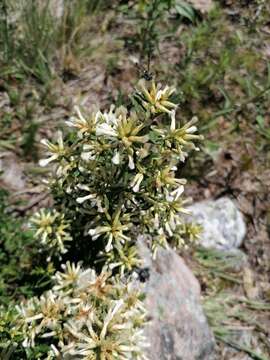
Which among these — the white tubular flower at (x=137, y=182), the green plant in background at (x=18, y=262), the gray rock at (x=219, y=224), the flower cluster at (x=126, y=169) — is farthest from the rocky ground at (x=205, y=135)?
the white tubular flower at (x=137, y=182)

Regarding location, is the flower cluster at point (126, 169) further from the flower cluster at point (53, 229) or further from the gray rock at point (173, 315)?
the gray rock at point (173, 315)

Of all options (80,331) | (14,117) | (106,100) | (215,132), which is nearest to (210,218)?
(215,132)

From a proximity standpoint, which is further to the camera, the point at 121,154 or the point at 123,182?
the point at 123,182

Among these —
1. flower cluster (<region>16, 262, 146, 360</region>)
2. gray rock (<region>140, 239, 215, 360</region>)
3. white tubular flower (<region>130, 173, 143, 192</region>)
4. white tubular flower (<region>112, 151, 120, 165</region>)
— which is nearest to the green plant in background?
flower cluster (<region>16, 262, 146, 360</region>)

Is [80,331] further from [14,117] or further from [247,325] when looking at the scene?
[14,117]

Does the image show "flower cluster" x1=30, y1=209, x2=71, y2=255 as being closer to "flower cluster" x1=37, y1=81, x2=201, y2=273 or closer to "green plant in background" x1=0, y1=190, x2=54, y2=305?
"flower cluster" x1=37, y1=81, x2=201, y2=273

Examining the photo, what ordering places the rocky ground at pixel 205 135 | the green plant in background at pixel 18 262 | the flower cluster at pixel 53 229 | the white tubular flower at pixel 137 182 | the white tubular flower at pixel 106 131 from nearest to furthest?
the white tubular flower at pixel 106 131 → the white tubular flower at pixel 137 182 → the flower cluster at pixel 53 229 → the green plant in background at pixel 18 262 → the rocky ground at pixel 205 135
